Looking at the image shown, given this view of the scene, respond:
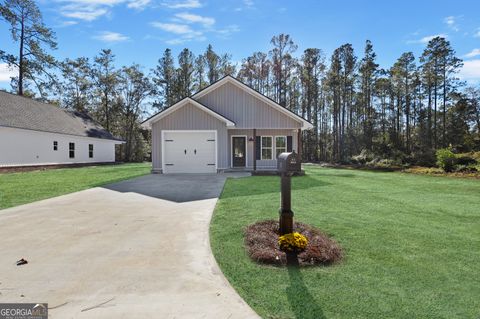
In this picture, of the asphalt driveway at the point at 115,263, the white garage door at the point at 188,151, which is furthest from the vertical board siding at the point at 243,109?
the asphalt driveway at the point at 115,263

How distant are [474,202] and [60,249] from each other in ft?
31.0

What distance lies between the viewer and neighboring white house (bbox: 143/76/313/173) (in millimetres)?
16266

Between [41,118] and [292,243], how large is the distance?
82.4ft

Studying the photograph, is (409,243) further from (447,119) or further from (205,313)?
(447,119)

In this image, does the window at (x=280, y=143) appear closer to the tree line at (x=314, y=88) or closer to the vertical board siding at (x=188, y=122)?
the vertical board siding at (x=188, y=122)

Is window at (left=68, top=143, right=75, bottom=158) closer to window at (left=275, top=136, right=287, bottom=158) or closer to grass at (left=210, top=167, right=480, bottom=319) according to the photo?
window at (left=275, top=136, right=287, bottom=158)

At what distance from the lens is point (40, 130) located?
20.9m

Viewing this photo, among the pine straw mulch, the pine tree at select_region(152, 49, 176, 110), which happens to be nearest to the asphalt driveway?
the pine straw mulch

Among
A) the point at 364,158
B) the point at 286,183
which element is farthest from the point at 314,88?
the point at 286,183

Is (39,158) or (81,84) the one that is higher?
(81,84)

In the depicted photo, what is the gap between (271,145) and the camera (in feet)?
59.0

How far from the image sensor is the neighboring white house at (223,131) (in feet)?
53.4

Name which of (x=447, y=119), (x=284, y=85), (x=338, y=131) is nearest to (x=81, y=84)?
(x=284, y=85)

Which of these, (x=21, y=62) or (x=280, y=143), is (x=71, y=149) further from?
(x=280, y=143)
